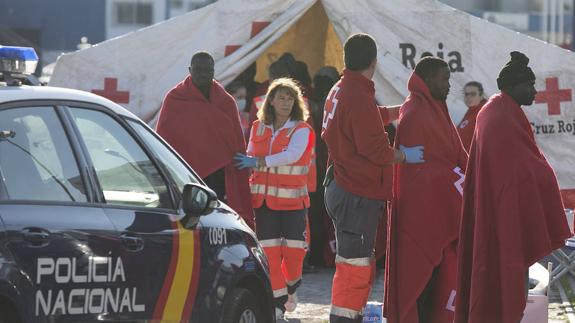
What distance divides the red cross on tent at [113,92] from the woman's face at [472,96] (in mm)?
3454

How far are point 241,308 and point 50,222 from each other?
65.2 inches

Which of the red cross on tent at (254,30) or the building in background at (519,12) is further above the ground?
the building in background at (519,12)

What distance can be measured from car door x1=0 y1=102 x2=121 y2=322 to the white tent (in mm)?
7888

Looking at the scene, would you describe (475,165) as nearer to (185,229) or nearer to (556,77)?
(185,229)

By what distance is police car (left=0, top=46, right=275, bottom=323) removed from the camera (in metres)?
5.04

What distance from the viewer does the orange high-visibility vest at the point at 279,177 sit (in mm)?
9805

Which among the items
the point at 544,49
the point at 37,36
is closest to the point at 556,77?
the point at 544,49

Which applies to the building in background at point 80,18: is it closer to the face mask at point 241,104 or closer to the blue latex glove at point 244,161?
the face mask at point 241,104

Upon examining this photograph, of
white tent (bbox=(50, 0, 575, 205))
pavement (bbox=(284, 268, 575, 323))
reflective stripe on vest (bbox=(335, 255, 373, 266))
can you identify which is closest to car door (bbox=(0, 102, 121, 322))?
reflective stripe on vest (bbox=(335, 255, 373, 266))

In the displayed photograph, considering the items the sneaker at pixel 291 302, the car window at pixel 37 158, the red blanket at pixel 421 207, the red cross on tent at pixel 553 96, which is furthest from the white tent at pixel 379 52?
the car window at pixel 37 158

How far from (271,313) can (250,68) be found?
7.88 metres

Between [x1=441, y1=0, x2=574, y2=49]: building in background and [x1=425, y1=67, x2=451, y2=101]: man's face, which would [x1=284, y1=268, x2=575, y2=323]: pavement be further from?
[x1=441, y1=0, x2=574, y2=49]: building in background

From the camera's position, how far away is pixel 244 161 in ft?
32.3

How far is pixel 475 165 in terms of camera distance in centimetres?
745
